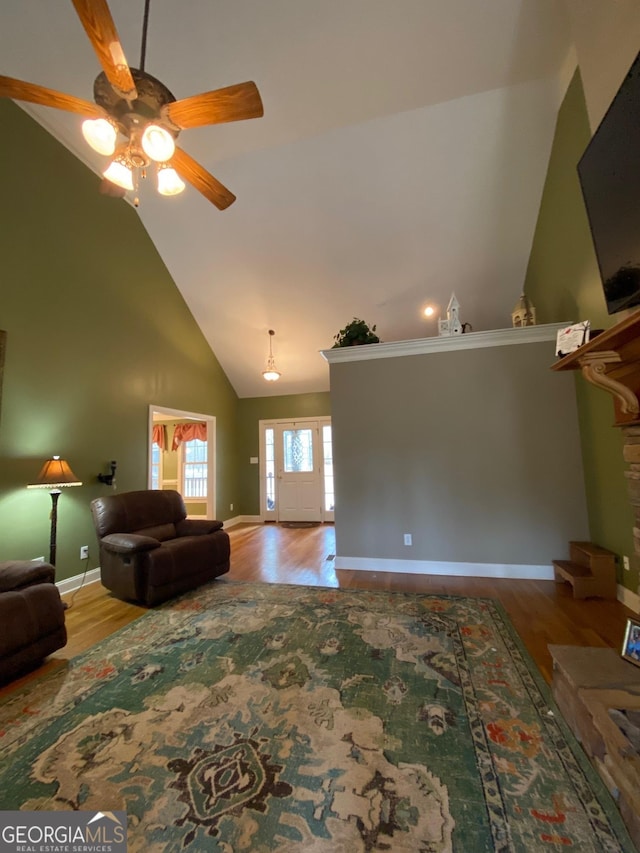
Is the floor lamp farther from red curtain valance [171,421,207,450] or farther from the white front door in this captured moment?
the white front door

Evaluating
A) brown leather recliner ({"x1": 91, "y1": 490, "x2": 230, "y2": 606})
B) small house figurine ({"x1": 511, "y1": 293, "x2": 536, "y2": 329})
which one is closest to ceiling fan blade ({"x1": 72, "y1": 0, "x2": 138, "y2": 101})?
brown leather recliner ({"x1": 91, "y1": 490, "x2": 230, "y2": 606})

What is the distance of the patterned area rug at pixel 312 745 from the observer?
1102mm

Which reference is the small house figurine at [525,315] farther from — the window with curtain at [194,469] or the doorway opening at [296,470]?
the window with curtain at [194,469]

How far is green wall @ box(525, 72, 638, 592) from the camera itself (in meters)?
2.75

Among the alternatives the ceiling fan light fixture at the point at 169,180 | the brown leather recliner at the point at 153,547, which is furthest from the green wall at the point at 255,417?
the ceiling fan light fixture at the point at 169,180

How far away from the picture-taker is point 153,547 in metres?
2.89

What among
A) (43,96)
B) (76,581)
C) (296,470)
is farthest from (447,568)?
(43,96)

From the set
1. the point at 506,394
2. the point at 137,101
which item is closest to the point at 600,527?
the point at 506,394

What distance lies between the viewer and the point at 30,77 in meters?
2.82

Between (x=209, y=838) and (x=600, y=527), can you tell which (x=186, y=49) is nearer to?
(x=209, y=838)

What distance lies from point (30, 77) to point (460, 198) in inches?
163

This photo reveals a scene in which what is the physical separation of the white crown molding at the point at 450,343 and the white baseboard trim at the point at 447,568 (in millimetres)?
2130

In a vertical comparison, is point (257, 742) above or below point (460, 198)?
below

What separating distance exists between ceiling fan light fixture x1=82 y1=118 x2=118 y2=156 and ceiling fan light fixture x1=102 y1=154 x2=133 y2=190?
133 millimetres
